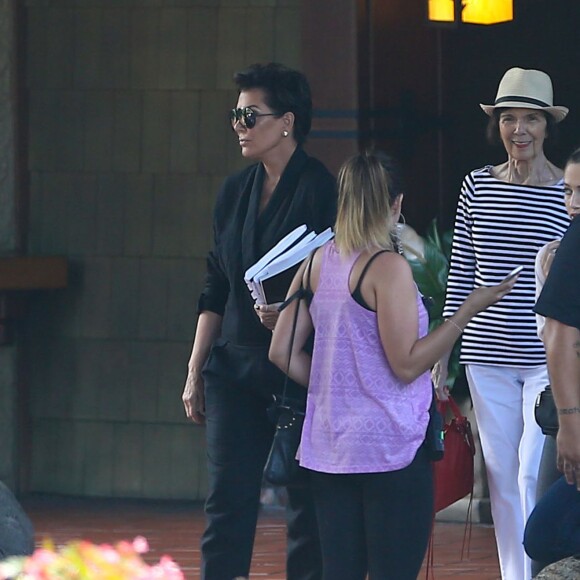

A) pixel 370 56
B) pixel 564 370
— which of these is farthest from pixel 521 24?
pixel 564 370

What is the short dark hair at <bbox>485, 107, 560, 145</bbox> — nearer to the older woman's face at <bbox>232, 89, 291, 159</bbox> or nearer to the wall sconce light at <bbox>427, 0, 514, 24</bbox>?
the older woman's face at <bbox>232, 89, 291, 159</bbox>

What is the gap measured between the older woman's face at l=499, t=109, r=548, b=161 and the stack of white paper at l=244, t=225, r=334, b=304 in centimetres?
88

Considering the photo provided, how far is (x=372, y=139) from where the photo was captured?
8109 mm

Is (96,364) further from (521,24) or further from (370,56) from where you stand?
(521,24)

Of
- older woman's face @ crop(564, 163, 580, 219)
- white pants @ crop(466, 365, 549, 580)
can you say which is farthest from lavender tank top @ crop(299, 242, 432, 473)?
white pants @ crop(466, 365, 549, 580)

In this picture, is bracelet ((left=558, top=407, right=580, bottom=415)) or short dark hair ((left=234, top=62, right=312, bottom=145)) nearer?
bracelet ((left=558, top=407, right=580, bottom=415))

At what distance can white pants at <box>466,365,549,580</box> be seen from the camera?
5207 mm

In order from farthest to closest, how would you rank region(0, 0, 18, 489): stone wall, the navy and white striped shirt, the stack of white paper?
region(0, 0, 18, 489): stone wall < the navy and white striped shirt < the stack of white paper

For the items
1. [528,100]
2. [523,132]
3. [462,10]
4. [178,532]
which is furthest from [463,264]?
[462,10]

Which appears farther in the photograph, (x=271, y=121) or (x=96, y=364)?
(x=96, y=364)

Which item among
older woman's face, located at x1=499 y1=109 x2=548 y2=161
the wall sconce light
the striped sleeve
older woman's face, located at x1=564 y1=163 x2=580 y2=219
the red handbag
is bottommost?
the red handbag

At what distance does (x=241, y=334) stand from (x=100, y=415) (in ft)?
12.2

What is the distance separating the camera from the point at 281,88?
4961 mm

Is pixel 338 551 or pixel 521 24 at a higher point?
pixel 521 24
